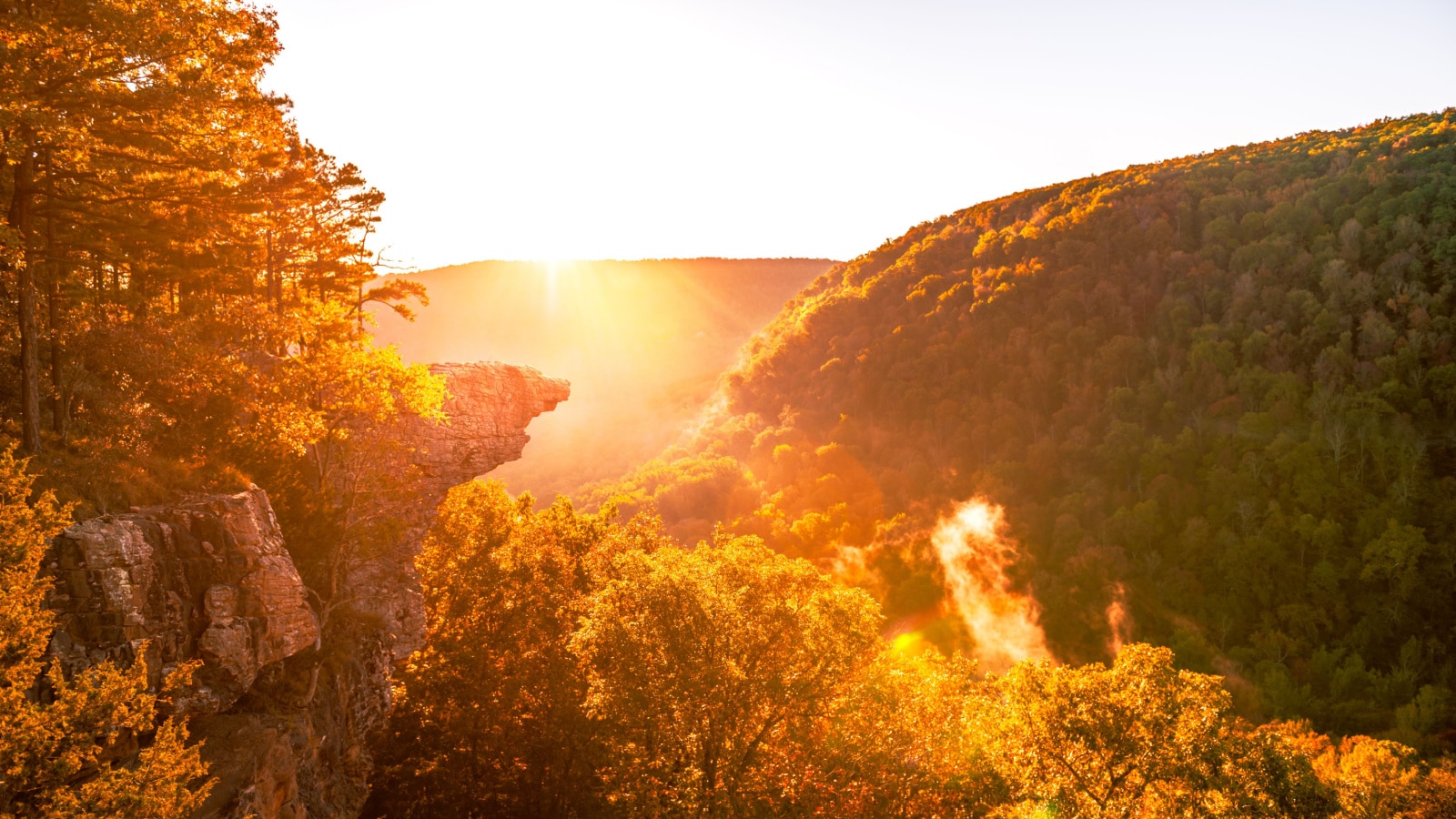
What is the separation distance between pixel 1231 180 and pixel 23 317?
145712mm

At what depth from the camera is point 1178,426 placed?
101 metres

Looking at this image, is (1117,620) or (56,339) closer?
(56,339)

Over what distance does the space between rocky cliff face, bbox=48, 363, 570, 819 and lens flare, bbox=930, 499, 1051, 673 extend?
69.4 m

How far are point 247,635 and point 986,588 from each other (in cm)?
8848

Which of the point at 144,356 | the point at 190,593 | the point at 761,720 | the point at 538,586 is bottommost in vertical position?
the point at 761,720

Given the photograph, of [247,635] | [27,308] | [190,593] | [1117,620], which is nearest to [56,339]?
[27,308]

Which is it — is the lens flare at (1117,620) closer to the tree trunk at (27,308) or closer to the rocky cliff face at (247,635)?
the rocky cliff face at (247,635)

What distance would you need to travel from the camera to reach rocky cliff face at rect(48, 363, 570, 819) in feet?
54.2

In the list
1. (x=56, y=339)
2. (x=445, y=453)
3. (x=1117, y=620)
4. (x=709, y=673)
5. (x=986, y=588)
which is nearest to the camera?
(x=56, y=339)

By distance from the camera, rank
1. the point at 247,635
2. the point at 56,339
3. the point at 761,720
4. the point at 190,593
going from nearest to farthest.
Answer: the point at 190,593, the point at 247,635, the point at 56,339, the point at 761,720

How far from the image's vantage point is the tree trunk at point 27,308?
18281 millimetres

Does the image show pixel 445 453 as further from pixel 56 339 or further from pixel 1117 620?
pixel 1117 620

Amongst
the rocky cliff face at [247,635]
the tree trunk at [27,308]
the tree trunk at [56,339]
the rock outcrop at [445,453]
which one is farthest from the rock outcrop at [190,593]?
the rock outcrop at [445,453]

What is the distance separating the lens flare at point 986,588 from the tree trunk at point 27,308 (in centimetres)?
8120
